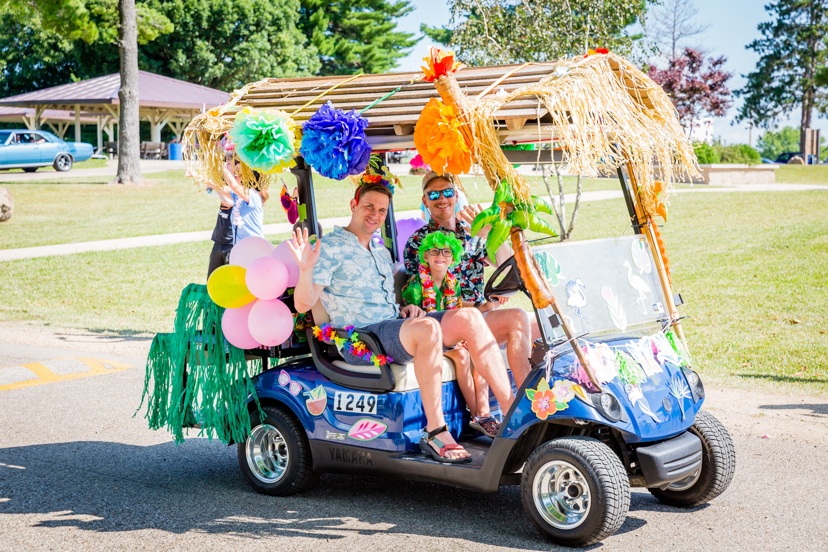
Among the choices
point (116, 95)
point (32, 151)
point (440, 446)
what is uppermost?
point (116, 95)

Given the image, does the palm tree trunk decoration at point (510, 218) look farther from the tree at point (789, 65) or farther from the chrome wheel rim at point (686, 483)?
the tree at point (789, 65)

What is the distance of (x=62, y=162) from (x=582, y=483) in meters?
27.4

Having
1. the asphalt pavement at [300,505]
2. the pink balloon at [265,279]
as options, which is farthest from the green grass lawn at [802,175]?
the pink balloon at [265,279]

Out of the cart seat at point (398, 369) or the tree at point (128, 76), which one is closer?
the cart seat at point (398, 369)

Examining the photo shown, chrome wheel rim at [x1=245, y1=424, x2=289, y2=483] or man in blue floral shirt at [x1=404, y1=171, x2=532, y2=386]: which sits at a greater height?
man in blue floral shirt at [x1=404, y1=171, x2=532, y2=386]

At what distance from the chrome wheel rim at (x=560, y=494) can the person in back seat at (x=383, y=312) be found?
15.0 inches

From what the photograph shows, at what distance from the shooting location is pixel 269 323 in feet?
13.9

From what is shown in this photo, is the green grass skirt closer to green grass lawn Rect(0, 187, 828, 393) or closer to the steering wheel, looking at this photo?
the steering wheel

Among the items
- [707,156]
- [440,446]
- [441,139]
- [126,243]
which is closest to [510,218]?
[441,139]

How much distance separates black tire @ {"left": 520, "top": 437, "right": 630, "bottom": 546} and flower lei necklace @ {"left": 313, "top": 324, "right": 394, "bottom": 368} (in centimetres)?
86

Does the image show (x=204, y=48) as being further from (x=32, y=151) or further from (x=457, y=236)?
(x=457, y=236)

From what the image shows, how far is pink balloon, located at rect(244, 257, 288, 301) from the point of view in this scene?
421 centimetres

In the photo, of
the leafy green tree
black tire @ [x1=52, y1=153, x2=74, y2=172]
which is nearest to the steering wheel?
black tire @ [x1=52, y1=153, x2=74, y2=172]

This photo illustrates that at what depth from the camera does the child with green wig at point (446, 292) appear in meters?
4.14
